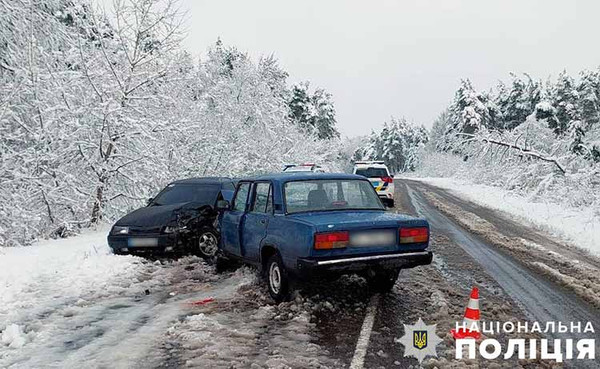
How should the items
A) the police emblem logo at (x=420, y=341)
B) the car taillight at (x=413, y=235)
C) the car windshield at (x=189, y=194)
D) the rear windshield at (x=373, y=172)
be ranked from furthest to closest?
the rear windshield at (x=373, y=172), the car windshield at (x=189, y=194), the car taillight at (x=413, y=235), the police emblem logo at (x=420, y=341)

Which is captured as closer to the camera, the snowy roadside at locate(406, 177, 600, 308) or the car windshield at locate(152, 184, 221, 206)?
the snowy roadside at locate(406, 177, 600, 308)

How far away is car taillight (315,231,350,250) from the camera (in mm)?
→ 5691

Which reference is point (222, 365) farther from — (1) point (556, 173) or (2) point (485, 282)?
(1) point (556, 173)

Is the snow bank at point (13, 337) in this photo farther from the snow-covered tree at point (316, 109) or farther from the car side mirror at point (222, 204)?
the snow-covered tree at point (316, 109)

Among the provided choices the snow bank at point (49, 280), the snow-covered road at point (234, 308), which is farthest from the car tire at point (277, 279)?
the snow bank at point (49, 280)

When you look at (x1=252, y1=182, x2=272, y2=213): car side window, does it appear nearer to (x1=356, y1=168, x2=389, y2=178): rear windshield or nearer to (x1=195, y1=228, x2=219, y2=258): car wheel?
(x1=195, y1=228, x2=219, y2=258): car wheel

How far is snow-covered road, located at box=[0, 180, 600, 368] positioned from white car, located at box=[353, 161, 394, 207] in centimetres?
977

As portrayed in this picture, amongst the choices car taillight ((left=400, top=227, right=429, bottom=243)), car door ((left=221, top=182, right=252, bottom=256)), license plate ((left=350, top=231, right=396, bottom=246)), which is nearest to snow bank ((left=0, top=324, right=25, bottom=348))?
car door ((left=221, top=182, right=252, bottom=256))

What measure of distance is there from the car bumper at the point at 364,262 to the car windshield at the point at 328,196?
1003 mm

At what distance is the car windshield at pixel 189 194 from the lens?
10312 mm

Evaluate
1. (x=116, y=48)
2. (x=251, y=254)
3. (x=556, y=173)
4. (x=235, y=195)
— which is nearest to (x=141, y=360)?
(x=251, y=254)

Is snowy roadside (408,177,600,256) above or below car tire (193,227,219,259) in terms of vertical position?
below

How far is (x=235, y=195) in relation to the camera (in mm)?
8258

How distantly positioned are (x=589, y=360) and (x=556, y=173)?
19.7 metres
